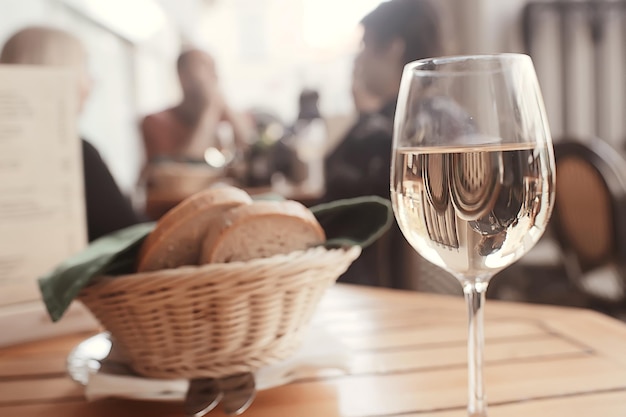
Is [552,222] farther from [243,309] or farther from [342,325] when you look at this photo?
[243,309]

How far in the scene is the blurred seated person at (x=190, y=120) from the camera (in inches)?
117

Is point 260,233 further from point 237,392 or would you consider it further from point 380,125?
point 380,125

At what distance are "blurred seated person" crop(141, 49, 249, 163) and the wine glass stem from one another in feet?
8.54

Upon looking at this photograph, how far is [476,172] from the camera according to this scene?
41 cm

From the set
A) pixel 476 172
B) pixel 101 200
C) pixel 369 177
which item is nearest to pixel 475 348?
pixel 476 172

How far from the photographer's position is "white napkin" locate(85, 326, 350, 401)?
497mm

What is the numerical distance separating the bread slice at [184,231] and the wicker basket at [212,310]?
0.14 ft

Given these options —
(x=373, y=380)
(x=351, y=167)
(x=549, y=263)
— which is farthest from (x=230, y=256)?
(x=549, y=263)

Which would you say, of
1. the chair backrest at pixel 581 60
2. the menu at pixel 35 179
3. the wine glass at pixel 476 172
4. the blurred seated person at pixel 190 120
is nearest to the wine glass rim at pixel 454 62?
the wine glass at pixel 476 172

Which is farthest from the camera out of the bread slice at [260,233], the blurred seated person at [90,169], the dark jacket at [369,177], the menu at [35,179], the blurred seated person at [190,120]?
the blurred seated person at [190,120]

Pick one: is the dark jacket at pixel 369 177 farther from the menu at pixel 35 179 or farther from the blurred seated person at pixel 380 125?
the menu at pixel 35 179

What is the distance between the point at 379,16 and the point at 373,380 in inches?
54.1

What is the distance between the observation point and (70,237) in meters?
0.80

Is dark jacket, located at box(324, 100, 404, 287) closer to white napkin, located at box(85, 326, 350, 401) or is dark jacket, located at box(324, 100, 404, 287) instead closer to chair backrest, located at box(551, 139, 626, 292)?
chair backrest, located at box(551, 139, 626, 292)
